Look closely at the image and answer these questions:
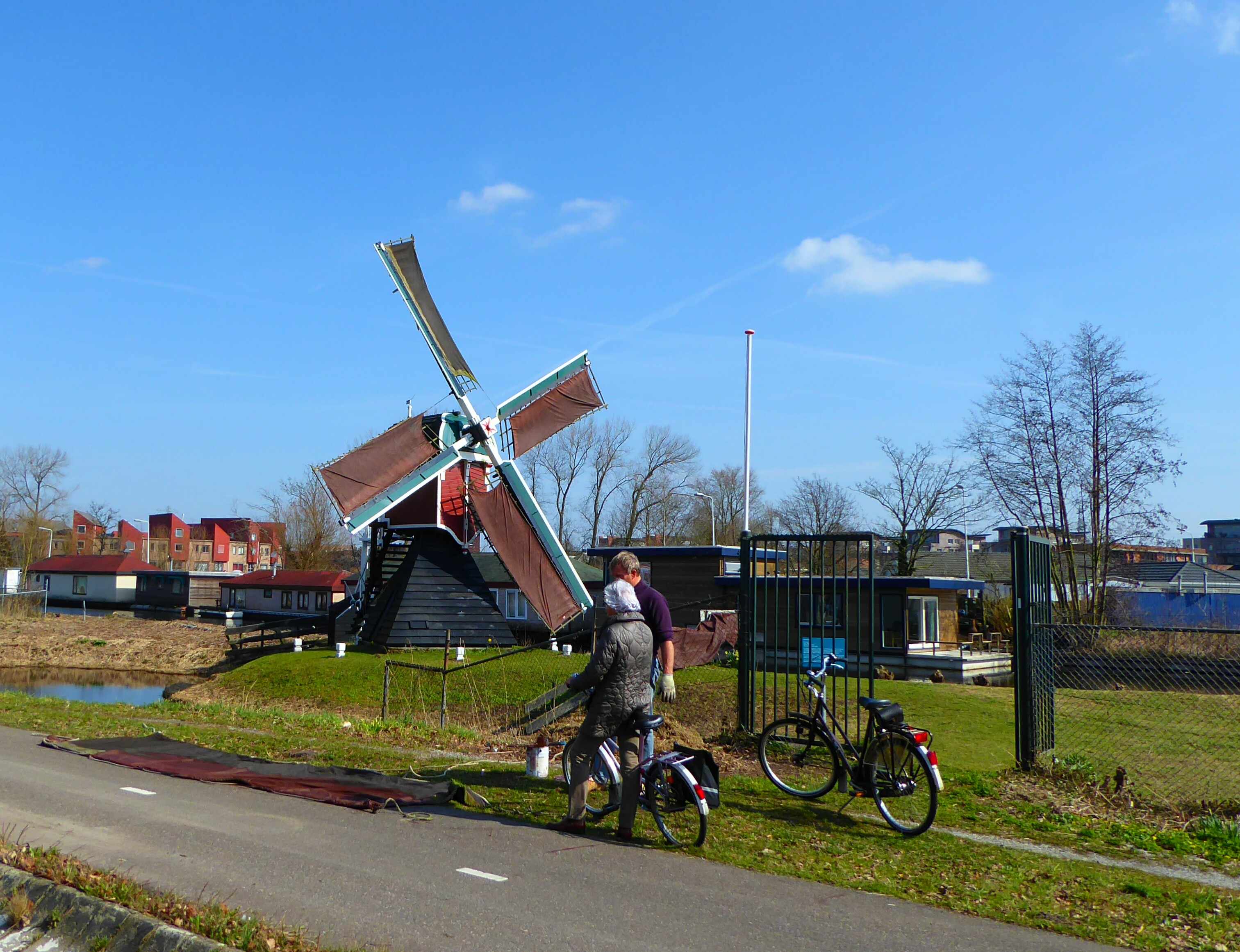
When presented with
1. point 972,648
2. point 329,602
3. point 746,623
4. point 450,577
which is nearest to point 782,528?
point 329,602

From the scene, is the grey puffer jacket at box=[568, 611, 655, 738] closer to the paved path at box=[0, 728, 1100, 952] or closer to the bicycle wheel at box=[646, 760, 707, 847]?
the bicycle wheel at box=[646, 760, 707, 847]

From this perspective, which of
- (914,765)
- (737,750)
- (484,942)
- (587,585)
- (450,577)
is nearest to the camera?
(484,942)

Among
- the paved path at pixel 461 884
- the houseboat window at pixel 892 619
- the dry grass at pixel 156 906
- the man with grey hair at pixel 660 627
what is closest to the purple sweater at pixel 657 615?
the man with grey hair at pixel 660 627

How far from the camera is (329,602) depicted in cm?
5684

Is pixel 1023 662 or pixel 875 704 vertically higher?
pixel 1023 662

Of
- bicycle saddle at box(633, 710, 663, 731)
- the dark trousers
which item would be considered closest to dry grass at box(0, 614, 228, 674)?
the dark trousers

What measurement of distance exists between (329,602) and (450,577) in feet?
99.5

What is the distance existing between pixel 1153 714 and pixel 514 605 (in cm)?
2355

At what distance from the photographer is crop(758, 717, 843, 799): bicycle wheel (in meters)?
8.16

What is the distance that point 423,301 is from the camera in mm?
30094

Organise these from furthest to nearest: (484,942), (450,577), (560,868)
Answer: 1. (450,577)
2. (560,868)
3. (484,942)

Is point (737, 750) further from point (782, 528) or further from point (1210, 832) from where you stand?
point (782, 528)

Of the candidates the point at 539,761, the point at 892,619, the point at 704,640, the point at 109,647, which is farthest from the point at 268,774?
the point at 109,647

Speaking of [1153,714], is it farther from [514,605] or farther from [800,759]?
[514,605]
